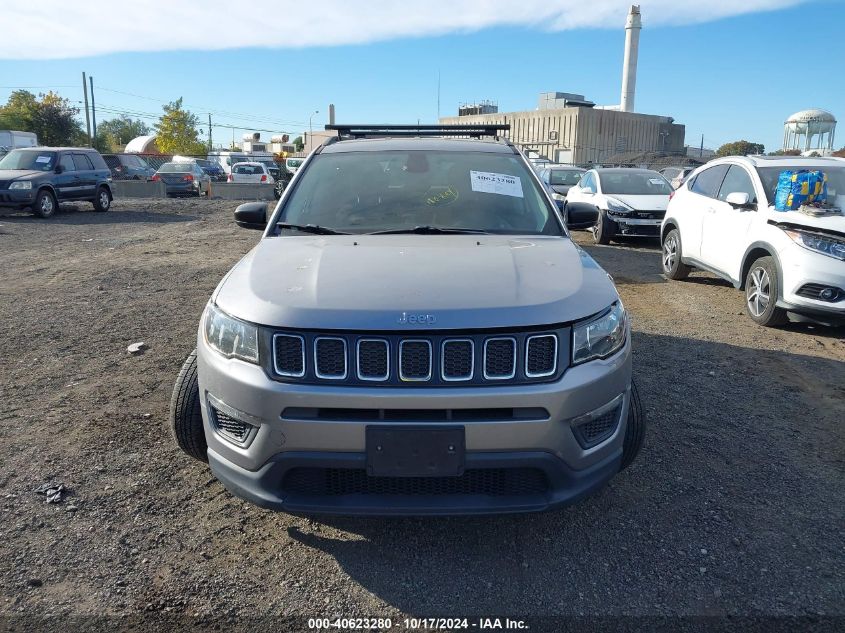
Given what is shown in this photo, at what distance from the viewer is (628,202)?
39.6ft

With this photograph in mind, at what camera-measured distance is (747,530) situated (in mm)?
3012

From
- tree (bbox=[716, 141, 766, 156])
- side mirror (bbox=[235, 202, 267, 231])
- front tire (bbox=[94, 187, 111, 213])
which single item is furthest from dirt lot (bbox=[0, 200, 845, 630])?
tree (bbox=[716, 141, 766, 156])

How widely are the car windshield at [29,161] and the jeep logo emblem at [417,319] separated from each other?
17.8 m

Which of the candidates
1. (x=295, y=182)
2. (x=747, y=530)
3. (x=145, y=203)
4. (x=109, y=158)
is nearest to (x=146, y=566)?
(x=295, y=182)

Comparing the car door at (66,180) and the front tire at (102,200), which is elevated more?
the car door at (66,180)

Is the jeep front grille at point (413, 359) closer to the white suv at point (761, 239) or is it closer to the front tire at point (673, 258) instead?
the white suv at point (761, 239)

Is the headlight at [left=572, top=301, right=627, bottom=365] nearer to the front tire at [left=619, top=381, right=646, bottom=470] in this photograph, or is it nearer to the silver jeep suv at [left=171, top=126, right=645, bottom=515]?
the silver jeep suv at [left=171, top=126, right=645, bottom=515]

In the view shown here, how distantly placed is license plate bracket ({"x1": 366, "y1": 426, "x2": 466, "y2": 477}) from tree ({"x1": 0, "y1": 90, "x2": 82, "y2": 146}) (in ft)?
196

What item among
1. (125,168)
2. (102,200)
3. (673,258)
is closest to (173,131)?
(125,168)

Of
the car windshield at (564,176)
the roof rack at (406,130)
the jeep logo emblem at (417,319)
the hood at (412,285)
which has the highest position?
the roof rack at (406,130)

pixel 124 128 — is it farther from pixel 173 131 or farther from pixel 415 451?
pixel 415 451

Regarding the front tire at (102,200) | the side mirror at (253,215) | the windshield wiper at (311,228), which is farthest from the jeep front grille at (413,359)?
the front tire at (102,200)

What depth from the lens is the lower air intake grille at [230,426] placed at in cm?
257

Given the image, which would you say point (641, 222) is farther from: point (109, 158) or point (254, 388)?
point (109, 158)
